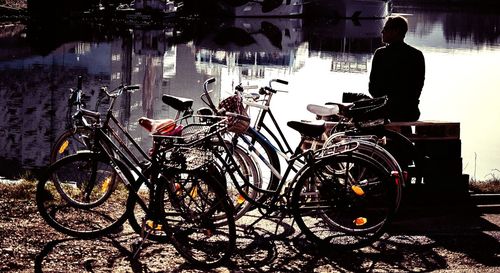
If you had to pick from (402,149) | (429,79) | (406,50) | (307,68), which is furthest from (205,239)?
(307,68)

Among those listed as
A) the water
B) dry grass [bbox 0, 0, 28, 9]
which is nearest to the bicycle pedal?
the water

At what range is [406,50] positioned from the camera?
7602 mm

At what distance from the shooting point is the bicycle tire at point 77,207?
6.33 m

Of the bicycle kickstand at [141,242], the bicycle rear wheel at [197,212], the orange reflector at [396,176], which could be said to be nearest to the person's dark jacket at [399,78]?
the orange reflector at [396,176]

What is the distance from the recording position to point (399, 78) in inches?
301

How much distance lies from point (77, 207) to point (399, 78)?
2.82m

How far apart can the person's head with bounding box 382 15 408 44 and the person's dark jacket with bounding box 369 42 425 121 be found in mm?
59

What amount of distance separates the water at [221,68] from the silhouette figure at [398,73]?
1305mm

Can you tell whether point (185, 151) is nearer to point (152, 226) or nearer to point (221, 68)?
point (152, 226)

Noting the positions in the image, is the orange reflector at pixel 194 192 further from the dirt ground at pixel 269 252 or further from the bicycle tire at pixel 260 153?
the bicycle tire at pixel 260 153

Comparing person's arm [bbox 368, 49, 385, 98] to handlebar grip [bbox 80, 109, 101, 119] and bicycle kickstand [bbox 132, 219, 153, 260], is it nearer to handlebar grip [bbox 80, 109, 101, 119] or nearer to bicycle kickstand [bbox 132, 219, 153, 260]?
handlebar grip [bbox 80, 109, 101, 119]

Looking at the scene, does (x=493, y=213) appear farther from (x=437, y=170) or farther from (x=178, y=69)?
(x=178, y=69)

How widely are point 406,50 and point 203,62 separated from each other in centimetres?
2868

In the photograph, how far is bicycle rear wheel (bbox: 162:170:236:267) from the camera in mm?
5750
